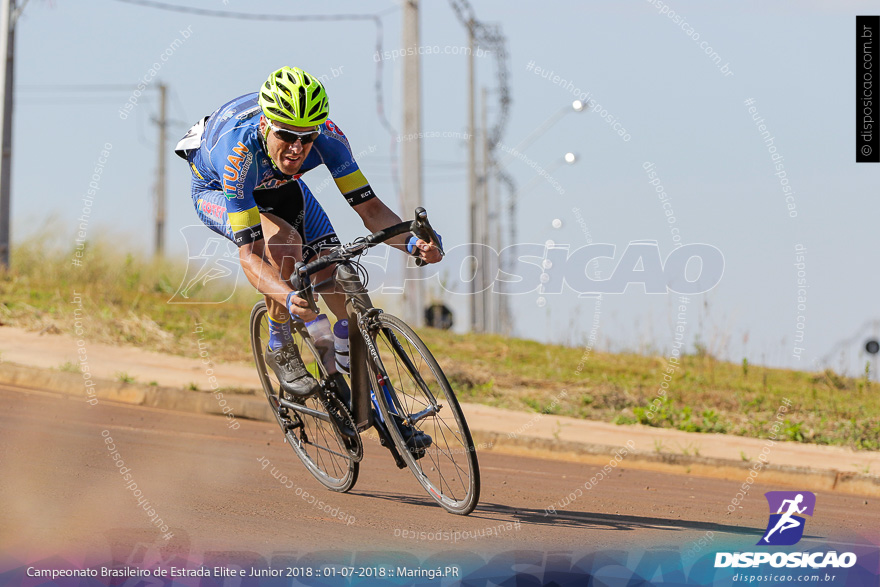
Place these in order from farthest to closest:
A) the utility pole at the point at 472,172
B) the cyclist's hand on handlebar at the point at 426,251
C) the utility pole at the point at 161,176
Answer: the utility pole at the point at 161,176, the utility pole at the point at 472,172, the cyclist's hand on handlebar at the point at 426,251

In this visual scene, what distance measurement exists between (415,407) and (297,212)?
151 cm

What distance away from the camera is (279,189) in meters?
6.05

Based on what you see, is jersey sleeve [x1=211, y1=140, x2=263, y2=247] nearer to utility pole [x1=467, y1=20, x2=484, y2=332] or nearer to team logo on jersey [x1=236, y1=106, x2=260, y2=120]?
team logo on jersey [x1=236, y1=106, x2=260, y2=120]

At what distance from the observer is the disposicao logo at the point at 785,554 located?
4.77 m

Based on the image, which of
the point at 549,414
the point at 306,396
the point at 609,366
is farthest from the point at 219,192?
the point at 609,366

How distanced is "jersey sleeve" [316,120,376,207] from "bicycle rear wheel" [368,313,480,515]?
860 millimetres

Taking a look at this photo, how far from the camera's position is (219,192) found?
630cm

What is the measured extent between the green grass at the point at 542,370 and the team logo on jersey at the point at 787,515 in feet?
7.74

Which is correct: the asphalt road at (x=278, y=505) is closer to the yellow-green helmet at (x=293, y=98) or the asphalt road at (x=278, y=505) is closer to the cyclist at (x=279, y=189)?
the cyclist at (x=279, y=189)

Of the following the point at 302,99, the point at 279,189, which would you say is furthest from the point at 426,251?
the point at 279,189

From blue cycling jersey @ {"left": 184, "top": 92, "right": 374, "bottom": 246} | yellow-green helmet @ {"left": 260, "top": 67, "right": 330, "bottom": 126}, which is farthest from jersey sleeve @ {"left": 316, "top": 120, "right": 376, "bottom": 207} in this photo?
yellow-green helmet @ {"left": 260, "top": 67, "right": 330, "bottom": 126}

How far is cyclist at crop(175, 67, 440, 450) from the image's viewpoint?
5328 mm

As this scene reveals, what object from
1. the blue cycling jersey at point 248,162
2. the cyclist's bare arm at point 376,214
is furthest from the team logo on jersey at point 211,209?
the cyclist's bare arm at point 376,214

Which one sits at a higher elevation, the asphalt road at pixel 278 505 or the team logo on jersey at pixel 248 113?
the team logo on jersey at pixel 248 113
